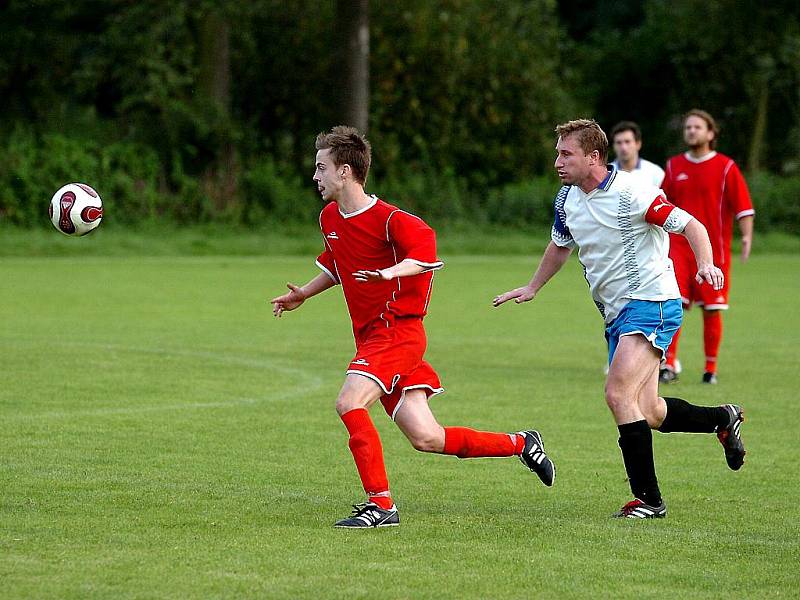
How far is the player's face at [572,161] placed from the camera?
6.90 meters

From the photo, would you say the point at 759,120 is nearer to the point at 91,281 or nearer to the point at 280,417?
the point at 91,281

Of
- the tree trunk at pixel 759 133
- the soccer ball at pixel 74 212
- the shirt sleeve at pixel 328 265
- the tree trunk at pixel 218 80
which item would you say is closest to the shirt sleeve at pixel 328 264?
the shirt sleeve at pixel 328 265

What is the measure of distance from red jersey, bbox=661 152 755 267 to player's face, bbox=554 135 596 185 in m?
5.58

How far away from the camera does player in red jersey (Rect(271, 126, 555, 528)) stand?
21.3 ft

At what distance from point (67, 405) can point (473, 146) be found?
2797cm

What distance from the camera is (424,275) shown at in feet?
22.0

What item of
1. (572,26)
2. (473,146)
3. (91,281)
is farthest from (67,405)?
(572,26)

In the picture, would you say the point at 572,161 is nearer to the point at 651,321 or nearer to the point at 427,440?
the point at 651,321

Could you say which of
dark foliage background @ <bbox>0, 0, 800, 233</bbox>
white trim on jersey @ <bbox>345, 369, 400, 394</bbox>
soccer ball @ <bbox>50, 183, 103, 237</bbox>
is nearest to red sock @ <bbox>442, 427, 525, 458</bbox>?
white trim on jersey @ <bbox>345, 369, 400, 394</bbox>

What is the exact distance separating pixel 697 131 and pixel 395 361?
20.9ft

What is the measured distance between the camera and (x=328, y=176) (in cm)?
664

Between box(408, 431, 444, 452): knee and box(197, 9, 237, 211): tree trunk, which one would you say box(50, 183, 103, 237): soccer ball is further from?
box(197, 9, 237, 211): tree trunk

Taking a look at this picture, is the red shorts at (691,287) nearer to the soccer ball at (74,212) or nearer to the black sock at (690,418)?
the black sock at (690,418)

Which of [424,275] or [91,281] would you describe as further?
[91,281]
